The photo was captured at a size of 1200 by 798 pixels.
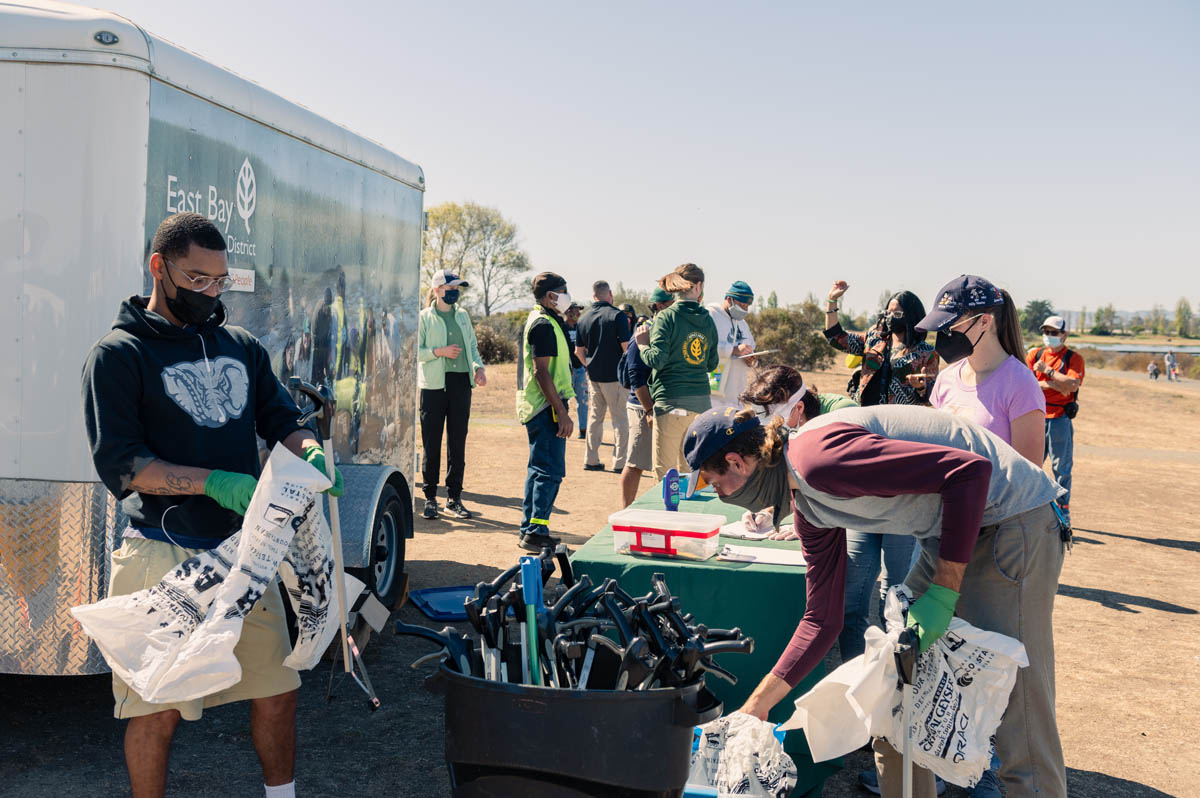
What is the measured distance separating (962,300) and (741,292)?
4098 mm

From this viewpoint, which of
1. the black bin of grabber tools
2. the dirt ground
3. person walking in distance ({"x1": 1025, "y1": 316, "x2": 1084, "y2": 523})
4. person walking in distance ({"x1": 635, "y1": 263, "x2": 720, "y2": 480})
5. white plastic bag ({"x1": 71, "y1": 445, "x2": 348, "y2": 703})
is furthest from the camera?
person walking in distance ({"x1": 1025, "y1": 316, "x2": 1084, "y2": 523})

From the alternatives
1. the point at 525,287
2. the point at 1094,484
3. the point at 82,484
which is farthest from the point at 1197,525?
the point at 525,287

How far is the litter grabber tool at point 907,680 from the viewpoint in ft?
8.25

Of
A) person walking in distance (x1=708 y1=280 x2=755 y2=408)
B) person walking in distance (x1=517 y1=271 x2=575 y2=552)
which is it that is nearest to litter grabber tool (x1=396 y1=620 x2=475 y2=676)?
person walking in distance (x1=517 y1=271 x2=575 y2=552)

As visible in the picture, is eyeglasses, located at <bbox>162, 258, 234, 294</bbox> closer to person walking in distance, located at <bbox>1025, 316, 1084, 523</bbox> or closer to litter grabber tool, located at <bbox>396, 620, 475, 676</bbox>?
litter grabber tool, located at <bbox>396, 620, 475, 676</bbox>

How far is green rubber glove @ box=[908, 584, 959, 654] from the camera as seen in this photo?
102 inches

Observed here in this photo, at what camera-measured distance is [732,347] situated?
7227 mm

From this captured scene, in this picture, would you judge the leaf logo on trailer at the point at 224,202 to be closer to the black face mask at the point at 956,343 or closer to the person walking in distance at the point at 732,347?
the black face mask at the point at 956,343

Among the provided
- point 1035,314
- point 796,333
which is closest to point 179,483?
point 796,333

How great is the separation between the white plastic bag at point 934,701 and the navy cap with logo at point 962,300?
115 centimetres

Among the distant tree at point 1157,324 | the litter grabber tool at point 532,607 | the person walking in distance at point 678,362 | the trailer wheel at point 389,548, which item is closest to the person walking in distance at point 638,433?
the person walking in distance at point 678,362

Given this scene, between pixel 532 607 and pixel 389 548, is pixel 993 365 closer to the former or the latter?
pixel 532 607

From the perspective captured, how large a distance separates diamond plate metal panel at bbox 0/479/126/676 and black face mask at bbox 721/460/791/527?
2.20 meters

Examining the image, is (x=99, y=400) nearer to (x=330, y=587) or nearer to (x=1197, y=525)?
(x=330, y=587)
